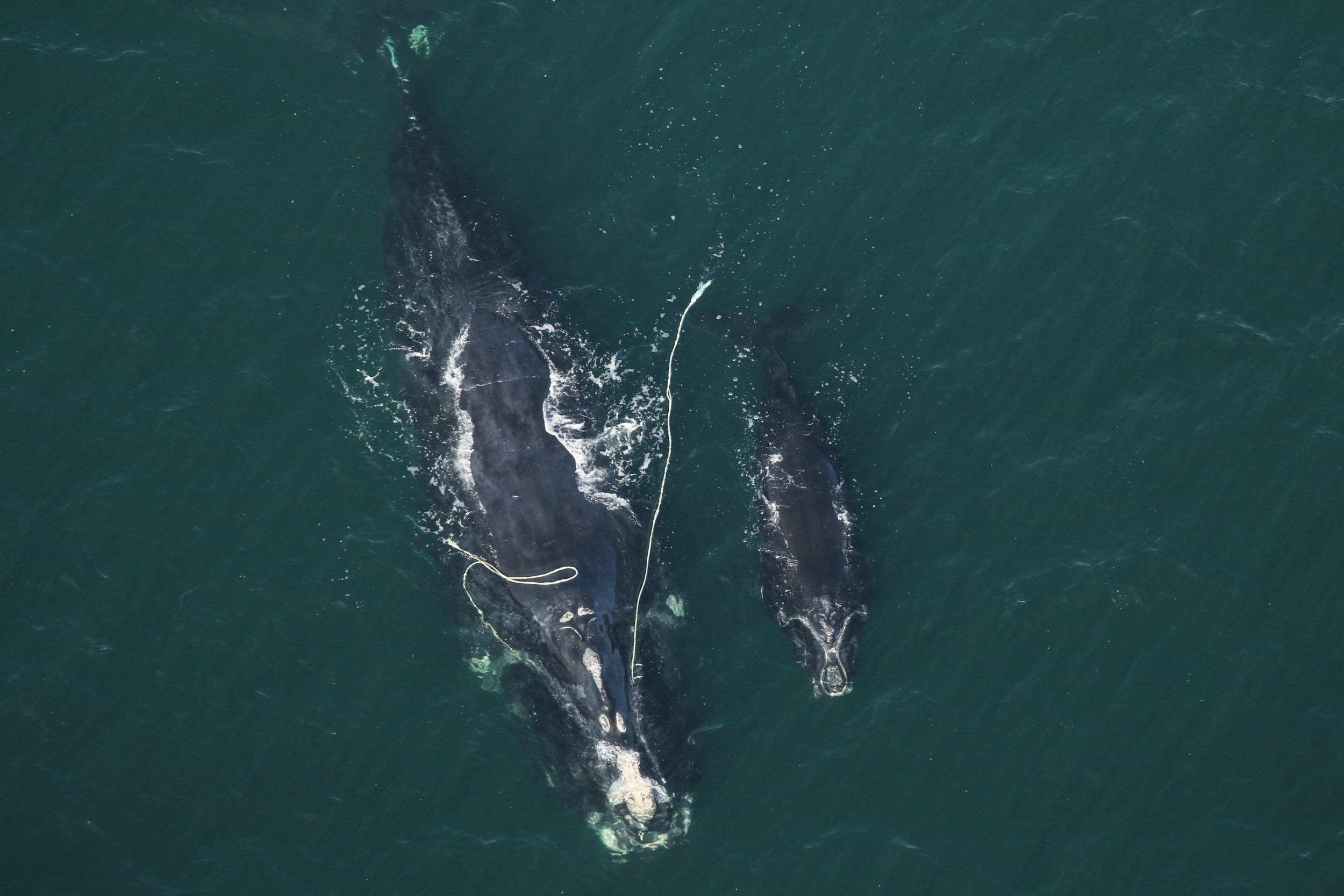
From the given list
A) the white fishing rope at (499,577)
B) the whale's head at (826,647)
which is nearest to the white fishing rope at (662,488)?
the white fishing rope at (499,577)

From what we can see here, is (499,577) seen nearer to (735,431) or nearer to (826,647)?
(735,431)

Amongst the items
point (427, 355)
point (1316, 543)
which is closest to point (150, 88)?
point (427, 355)

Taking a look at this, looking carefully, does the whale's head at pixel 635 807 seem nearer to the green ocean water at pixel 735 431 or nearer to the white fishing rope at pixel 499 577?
the green ocean water at pixel 735 431

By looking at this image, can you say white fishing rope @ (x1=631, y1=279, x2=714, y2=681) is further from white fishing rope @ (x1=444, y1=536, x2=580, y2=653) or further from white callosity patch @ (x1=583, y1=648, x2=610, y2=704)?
white fishing rope @ (x1=444, y1=536, x2=580, y2=653)

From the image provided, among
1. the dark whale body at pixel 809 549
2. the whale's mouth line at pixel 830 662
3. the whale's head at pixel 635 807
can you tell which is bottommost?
the whale's head at pixel 635 807

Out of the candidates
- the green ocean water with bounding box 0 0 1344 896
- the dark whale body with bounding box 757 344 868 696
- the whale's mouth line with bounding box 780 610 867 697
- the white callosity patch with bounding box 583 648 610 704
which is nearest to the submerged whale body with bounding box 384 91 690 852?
the white callosity patch with bounding box 583 648 610 704

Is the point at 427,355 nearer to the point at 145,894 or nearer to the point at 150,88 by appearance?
the point at 150,88

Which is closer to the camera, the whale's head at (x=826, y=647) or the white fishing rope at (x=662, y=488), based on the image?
the whale's head at (x=826, y=647)

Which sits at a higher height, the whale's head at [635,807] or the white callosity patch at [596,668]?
the white callosity patch at [596,668]

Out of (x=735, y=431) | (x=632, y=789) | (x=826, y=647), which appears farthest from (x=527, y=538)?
(x=826, y=647)
